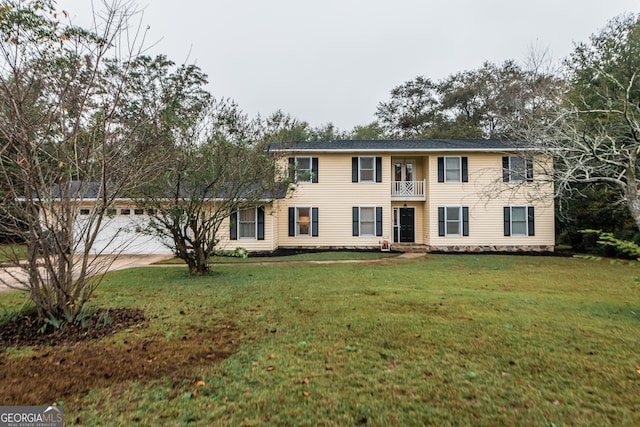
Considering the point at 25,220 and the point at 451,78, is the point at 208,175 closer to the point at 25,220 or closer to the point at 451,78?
the point at 25,220

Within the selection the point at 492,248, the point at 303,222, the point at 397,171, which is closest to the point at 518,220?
the point at 492,248

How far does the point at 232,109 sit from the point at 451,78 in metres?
25.2

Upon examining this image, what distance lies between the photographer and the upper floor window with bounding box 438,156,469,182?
16.1 m

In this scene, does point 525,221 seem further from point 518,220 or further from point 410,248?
point 410,248

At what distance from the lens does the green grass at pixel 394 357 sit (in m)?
2.50

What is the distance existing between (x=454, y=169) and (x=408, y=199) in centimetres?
265

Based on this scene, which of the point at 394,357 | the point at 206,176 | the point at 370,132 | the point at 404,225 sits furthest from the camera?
the point at 370,132

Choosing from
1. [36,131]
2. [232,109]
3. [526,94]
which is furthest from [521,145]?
[36,131]

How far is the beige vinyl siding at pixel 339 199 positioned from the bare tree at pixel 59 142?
446 inches

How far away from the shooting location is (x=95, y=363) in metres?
3.40

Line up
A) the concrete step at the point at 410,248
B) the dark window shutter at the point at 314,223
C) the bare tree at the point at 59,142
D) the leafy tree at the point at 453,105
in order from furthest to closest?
the leafy tree at the point at 453,105 < the dark window shutter at the point at 314,223 < the concrete step at the point at 410,248 < the bare tree at the point at 59,142

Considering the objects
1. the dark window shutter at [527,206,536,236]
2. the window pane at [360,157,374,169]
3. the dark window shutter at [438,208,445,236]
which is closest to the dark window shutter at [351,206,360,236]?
the window pane at [360,157,374,169]

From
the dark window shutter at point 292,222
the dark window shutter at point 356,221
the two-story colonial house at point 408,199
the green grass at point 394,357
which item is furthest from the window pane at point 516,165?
the dark window shutter at point 292,222

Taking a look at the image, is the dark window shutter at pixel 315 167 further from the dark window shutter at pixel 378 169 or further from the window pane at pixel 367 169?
the dark window shutter at pixel 378 169
